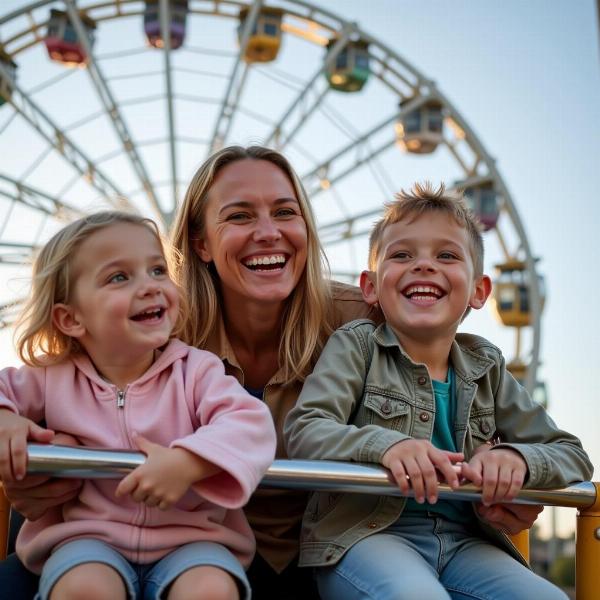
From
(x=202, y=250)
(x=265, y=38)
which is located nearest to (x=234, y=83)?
(x=265, y=38)

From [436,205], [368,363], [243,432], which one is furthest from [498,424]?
[243,432]

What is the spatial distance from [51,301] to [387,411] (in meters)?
0.82

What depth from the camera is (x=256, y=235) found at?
2850mm

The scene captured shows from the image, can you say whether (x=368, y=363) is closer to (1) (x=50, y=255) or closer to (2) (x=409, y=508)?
(2) (x=409, y=508)

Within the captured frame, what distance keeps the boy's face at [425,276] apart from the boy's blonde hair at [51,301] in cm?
60

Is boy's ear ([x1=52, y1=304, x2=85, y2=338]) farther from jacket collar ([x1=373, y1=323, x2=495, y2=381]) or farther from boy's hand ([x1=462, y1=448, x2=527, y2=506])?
boy's hand ([x1=462, y1=448, x2=527, y2=506])

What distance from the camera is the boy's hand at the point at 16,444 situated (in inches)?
72.9

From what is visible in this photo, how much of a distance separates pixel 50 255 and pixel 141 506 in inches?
25.4

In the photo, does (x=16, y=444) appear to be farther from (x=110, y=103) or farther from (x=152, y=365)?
(x=110, y=103)

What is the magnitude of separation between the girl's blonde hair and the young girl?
1.54ft

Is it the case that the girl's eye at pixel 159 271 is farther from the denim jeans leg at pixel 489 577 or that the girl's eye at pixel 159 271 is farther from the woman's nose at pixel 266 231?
the denim jeans leg at pixel 489 577

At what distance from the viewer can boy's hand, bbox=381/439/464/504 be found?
1975mm

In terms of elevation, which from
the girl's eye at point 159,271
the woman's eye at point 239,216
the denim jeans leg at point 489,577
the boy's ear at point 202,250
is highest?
the woman's eye at point 239,216

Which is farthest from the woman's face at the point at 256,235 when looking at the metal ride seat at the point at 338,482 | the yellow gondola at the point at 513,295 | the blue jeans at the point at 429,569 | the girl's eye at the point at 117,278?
the yellow gondola at the point at 513,295
